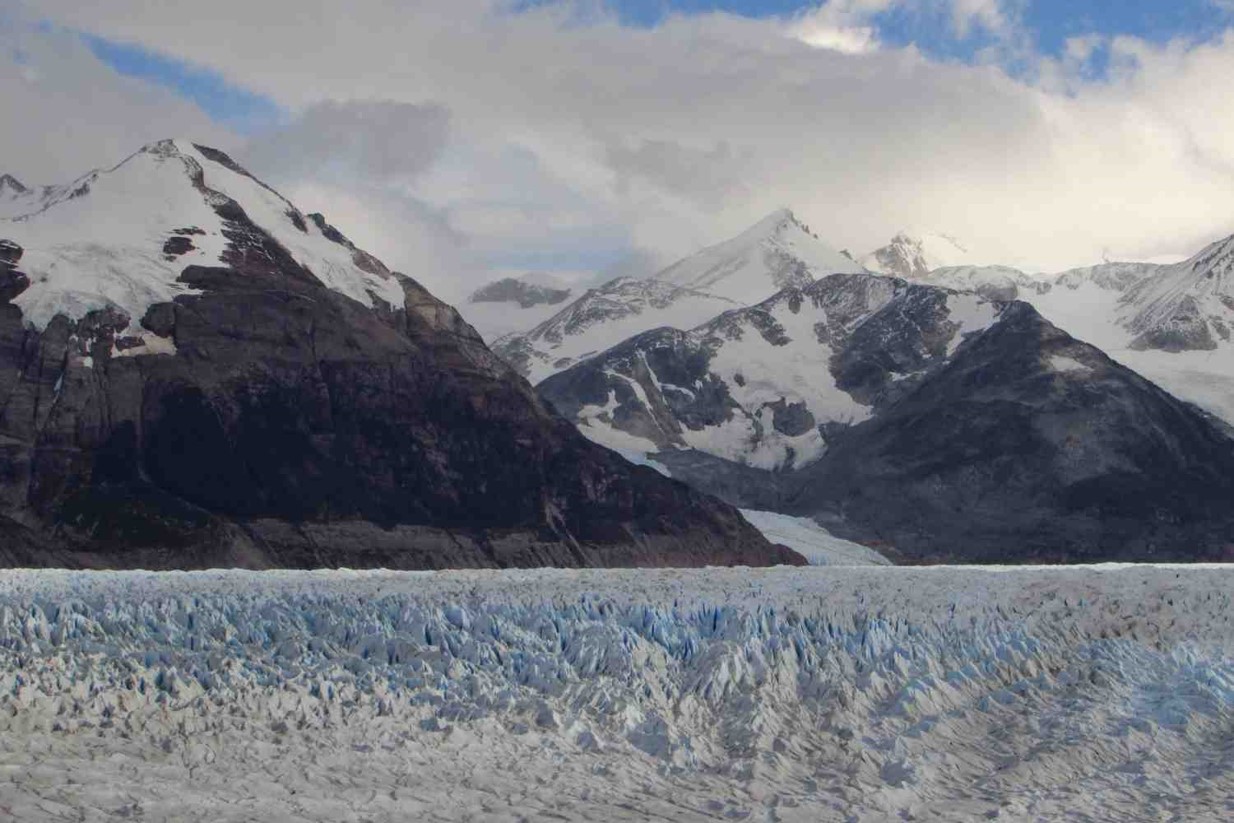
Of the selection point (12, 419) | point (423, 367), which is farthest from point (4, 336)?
point (423, 367)

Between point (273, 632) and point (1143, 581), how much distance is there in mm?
24298

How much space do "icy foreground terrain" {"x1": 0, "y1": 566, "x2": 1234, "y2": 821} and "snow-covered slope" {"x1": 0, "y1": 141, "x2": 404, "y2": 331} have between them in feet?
403

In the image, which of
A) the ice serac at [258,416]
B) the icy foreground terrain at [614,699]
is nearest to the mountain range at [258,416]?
the ice serac at [258,416]

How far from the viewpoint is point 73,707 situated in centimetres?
3369

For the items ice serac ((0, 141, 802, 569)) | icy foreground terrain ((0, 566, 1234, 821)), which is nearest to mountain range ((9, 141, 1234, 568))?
ice serac ((0, 141, 802, 569))

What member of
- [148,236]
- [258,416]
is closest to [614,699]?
[258,416]

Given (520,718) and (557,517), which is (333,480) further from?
(520,718)

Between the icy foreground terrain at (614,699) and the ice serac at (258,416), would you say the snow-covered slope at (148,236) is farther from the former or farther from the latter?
the icy foreground terrain at (614,699)

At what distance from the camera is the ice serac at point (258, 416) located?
476ft

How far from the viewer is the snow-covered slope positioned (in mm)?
158625

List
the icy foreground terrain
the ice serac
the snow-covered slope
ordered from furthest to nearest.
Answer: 1. the snow-covered slope
2. the ice serac
3. the icy foreground terrain

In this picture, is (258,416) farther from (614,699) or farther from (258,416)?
(614,699)

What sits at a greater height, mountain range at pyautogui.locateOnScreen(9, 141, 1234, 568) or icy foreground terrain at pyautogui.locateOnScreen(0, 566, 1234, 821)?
mountain range at pyautogui.locateOnScreen(9, 141, 1234, 568)

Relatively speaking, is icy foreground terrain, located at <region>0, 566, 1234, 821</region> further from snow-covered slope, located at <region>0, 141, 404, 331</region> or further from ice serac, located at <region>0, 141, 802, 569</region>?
snow-covered slope, located at <region>0, 141, 404, 331</region>
